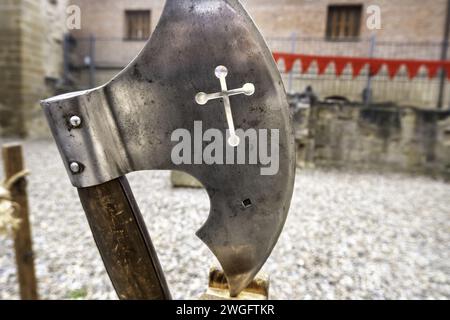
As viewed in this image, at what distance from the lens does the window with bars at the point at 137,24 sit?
10.4 meters

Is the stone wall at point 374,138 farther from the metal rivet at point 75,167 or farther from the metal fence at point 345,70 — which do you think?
the metal rivet at point 75,167

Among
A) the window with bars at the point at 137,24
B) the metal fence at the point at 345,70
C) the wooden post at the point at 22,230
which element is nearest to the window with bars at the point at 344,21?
the metal fence at the point at 345,70

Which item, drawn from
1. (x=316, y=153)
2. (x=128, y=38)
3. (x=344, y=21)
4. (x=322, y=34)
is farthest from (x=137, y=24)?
(x=316, y=153)

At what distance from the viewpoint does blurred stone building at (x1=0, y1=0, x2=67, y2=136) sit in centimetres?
721

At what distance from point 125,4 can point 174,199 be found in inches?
366

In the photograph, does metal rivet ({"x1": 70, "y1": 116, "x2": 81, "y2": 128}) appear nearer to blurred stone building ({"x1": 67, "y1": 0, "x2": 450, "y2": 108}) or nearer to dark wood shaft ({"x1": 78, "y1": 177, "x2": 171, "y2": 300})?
dark wood shaft ({"x1": 78, "y1": 177, "x2": 171, "y2": 300})

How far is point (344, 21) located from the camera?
32.4ft

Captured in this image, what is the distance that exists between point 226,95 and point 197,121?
0.08m

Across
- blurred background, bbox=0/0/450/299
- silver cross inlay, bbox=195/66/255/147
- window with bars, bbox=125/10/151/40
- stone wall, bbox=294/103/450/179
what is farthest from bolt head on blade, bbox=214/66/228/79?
window with bars, bbox=125/10/151/40

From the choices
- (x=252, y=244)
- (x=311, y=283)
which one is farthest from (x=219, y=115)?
(x=311, y=283)

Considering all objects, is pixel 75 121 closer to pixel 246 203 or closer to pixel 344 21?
pixel 246 203

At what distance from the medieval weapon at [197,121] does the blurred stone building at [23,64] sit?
8494 mm

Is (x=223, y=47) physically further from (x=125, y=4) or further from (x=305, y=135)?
(x=125, y=4)

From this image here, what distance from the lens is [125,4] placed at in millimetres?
10375
